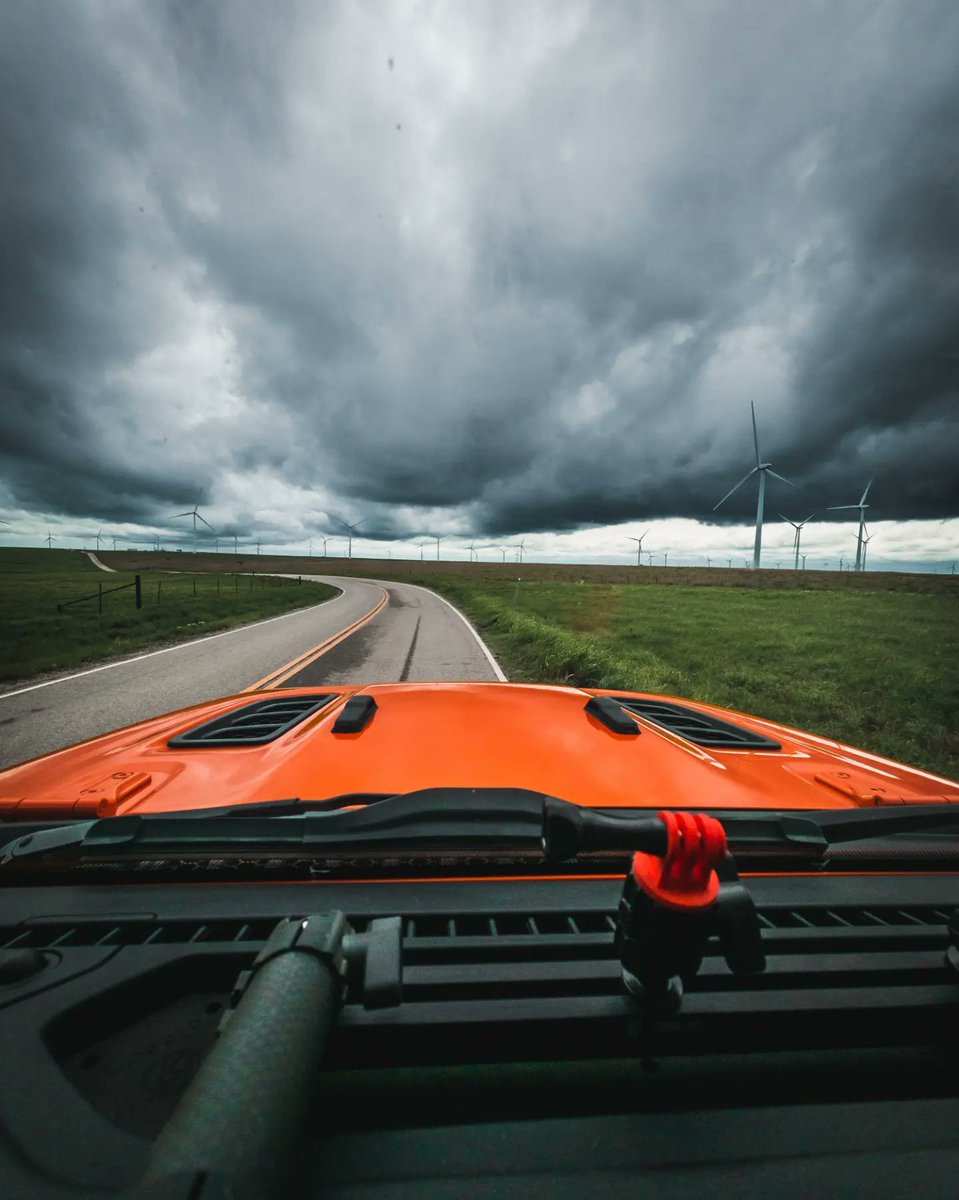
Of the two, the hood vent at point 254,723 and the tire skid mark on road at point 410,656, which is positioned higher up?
the hood vent at point 254,723

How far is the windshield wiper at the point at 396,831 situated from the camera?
1293 mm

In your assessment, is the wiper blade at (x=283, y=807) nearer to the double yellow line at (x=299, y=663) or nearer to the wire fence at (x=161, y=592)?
the double yellow line at (x=299, y=663)

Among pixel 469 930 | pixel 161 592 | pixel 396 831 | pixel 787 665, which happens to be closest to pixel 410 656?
pixel 787 665

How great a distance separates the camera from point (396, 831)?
53.3 inches

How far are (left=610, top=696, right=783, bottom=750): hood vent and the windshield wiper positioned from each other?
0.95m

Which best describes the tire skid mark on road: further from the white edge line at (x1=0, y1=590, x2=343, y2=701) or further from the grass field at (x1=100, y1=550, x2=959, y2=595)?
the grass field at (x1=100, y1=550, x2=959, y2=595)

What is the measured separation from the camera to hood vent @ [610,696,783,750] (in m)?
2.43

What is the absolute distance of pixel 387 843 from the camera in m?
1.35

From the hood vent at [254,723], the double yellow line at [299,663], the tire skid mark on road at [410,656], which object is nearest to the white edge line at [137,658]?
the double yellow line at [299,663]

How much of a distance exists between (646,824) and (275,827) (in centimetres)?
93

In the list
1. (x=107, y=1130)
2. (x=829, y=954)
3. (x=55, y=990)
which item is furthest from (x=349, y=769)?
(x=829, y=954)

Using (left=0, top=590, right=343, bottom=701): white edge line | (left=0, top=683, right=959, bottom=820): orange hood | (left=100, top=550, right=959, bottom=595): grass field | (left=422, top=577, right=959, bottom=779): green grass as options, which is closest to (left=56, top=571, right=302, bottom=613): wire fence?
(left=0, top=590, right=343, bottom=701): white edge line

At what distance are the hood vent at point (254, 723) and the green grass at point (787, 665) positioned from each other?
656 centimetres

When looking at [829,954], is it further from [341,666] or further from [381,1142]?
[341,666]
